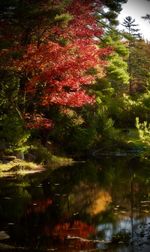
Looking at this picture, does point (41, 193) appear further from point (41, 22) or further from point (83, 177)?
point (41, 22)

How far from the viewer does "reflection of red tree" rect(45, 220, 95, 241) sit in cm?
835

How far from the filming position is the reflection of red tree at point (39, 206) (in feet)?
35.0

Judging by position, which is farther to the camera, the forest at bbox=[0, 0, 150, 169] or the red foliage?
the red foliage

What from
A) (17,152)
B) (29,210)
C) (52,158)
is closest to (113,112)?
(52,158)

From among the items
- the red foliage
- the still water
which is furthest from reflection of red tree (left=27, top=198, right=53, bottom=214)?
the red foliage

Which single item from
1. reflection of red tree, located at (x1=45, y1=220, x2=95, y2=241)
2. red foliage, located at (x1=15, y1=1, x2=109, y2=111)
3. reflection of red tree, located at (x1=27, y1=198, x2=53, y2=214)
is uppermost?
red foliage, located at (x1=15, y1=1, x2=109, y2=111)

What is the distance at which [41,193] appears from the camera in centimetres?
1334

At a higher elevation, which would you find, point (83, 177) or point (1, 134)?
point (1, 134)

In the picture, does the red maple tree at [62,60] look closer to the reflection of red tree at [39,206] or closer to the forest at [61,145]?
the forest at [61,145]

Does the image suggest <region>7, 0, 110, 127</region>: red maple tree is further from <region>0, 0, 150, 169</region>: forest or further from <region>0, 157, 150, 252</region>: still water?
<region>0, 157, 150, 252</region>: still water

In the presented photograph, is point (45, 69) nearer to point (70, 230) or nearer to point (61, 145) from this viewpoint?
point (61, 145)

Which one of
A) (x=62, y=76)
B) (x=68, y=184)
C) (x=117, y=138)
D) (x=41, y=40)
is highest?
(x=41, y=40)

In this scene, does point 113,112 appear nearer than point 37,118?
No

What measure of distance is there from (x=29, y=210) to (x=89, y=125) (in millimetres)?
16860
